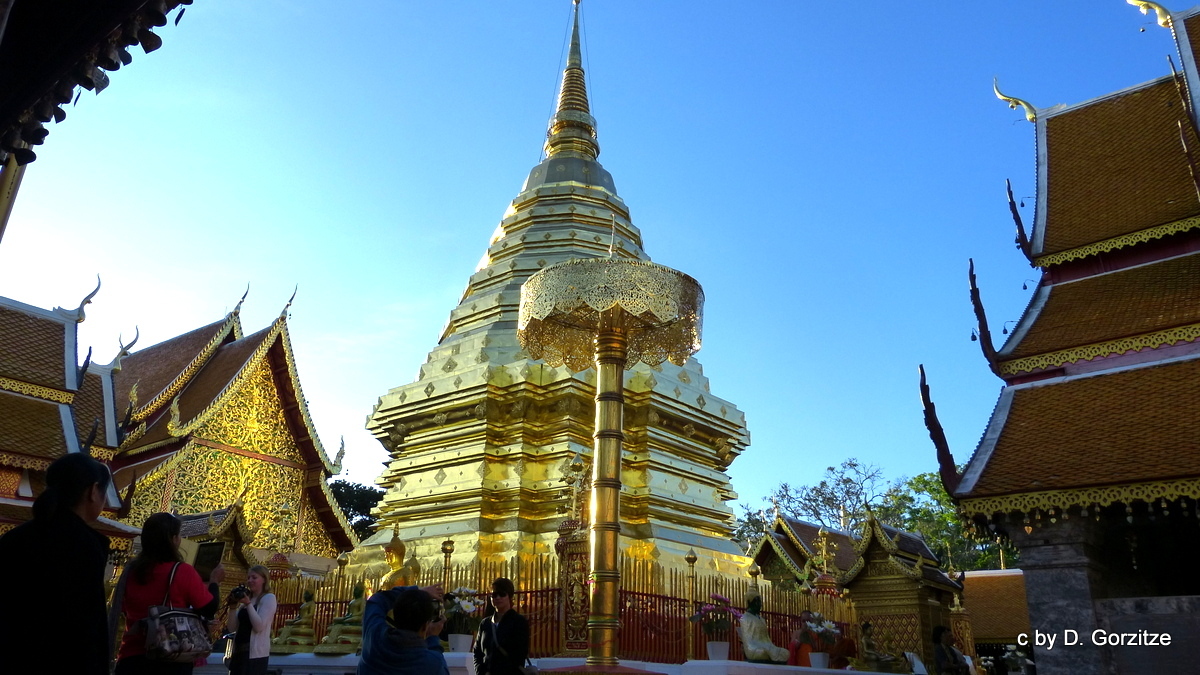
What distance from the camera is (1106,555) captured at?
283 inches

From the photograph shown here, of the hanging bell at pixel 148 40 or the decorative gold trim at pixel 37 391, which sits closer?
the hanging bell at pixel 148 40

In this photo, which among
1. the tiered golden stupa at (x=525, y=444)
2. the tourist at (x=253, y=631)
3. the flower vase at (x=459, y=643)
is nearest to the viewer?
the tourist at (x=253, y=631)

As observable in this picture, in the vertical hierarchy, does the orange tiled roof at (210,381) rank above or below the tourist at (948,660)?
above

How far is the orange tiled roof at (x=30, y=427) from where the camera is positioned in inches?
413

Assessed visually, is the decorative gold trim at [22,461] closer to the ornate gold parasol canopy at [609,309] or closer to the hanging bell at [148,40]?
the ornate gold parasol canopy at [609,309]

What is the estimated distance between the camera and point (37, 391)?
11.5 metres

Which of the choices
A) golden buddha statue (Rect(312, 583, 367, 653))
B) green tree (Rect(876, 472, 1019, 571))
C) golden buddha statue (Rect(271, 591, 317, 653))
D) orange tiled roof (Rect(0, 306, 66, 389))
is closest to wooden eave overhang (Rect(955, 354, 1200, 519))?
golden buddha statue (Rect(312, 583, 367, 653))

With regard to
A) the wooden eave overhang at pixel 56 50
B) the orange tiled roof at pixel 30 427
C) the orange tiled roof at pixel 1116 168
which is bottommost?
the orange tiled roof at pixel 30 427

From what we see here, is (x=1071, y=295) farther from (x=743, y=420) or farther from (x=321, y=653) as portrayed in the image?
(x=321, y=653)

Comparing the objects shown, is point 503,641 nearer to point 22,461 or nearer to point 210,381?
point 22,461

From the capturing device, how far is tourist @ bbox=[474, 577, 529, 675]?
397 centimetres

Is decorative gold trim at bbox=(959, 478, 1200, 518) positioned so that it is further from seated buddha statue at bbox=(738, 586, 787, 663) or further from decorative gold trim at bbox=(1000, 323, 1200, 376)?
seated buddha statue at bbox=(738, 586, 787, 663)

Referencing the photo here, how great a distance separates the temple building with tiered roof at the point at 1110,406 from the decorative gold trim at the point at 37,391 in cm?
1080

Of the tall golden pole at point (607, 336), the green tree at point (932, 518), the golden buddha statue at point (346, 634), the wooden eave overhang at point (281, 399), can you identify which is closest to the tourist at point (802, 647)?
the tall golden pole at point (607, 336)
